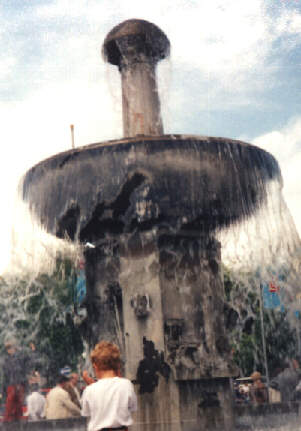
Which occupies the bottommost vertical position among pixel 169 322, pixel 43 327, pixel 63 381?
pixel 63 381

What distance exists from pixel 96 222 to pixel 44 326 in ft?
71.4

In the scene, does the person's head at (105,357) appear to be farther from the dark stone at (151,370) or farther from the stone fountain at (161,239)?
the dark stone at (151,370)

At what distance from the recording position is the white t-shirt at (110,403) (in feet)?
12.5

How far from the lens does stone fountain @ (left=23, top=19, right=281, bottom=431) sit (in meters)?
7.61

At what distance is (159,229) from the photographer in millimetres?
8148

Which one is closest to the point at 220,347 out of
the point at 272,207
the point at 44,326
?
the point at 272,207

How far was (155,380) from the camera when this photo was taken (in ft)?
25.7

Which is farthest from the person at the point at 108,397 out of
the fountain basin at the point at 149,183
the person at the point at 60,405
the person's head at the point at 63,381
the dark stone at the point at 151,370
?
the person's head at the point at 63,381

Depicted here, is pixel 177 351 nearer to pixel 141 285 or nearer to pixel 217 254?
pixel 141 285

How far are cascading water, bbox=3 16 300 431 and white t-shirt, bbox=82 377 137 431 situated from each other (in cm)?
391

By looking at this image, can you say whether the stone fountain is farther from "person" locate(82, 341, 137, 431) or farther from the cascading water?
"person" locate(82, 341, 137, 431)

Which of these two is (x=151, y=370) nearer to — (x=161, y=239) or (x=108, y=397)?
(x=161, y=239)

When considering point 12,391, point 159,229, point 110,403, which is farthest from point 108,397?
point 12,391

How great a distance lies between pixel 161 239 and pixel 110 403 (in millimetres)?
4481
